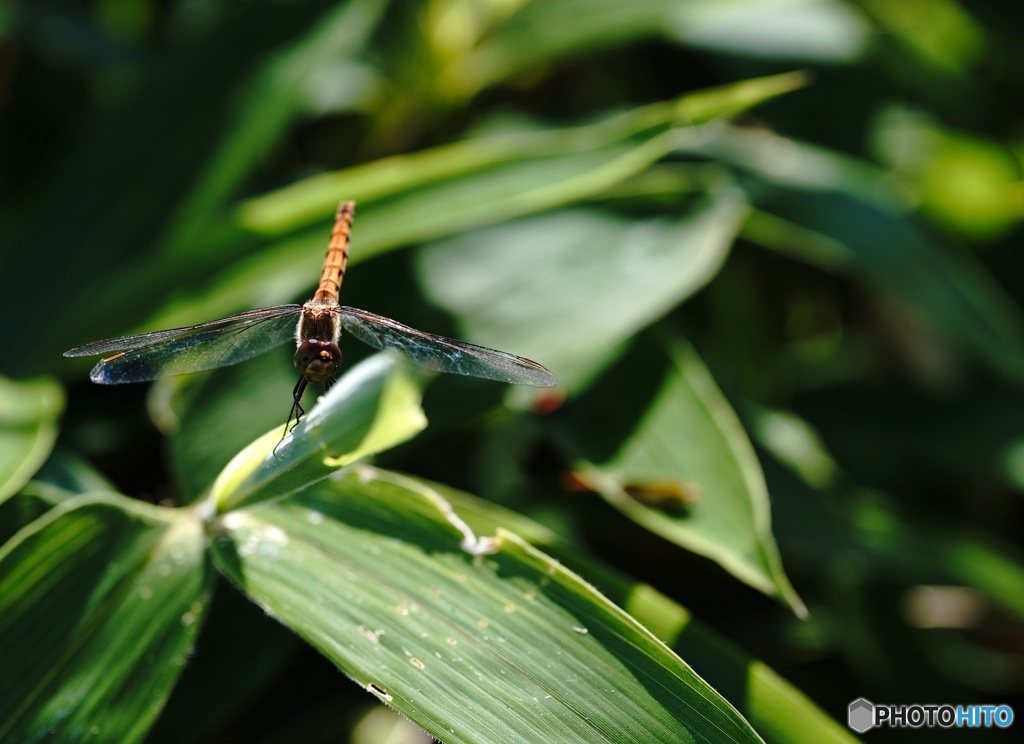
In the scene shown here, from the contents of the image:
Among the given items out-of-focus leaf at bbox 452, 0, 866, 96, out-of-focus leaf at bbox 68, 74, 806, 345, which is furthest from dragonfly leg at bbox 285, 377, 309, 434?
out-of-focus leaf at bbox 452, 0, 866, 96

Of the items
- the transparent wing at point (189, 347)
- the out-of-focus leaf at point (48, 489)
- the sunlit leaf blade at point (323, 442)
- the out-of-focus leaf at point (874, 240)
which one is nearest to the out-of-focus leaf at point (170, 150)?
the out-of-focus leaf at point (48, 489)

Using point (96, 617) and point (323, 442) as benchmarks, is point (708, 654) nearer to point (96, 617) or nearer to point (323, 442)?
point (323, 442)

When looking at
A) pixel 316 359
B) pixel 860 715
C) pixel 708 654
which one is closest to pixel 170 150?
pixel 316 359

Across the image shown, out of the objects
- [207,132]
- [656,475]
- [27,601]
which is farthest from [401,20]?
[27,601]

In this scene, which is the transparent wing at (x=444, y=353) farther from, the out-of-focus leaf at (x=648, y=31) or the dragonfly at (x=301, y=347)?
the out-of-focus leaf at (x=648, y=31)

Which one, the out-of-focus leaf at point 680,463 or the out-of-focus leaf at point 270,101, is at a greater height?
the out-of-focus leaf at point 270,101
